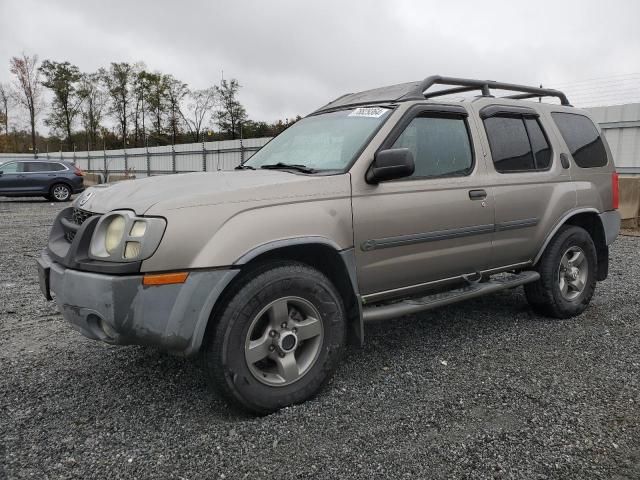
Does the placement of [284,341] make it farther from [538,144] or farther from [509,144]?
[538,144]

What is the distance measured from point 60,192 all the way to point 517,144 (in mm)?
17675

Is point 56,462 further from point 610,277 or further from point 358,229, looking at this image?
point 610,277

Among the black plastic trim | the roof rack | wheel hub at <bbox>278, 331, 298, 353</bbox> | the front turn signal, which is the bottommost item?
wheel hub at <bbox>278, 331, 298, 353</bbox>

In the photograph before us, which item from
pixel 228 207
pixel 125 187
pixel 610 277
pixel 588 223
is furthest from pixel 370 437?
pixel 610 277

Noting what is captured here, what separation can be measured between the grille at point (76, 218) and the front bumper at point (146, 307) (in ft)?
1.58

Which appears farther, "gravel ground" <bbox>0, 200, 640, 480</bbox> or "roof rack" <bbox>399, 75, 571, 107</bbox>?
"roof rack" <bbox>399, 75, 571, 107</bbox>

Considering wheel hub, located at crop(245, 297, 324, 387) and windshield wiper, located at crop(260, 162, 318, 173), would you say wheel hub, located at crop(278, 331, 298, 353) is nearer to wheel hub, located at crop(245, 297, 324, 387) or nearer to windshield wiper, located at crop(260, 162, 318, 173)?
wheel hub, located at crop(245, 297, 324, 387)

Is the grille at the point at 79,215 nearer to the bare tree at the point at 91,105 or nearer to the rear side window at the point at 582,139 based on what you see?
the rear side window at the point at 582,139

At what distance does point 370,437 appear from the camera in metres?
2.49

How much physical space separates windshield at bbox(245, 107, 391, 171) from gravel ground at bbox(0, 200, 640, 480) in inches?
56.2

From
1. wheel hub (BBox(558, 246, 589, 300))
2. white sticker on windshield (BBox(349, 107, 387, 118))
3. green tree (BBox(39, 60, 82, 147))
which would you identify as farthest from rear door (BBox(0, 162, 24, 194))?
green tree (BBox(39, 60, 82, 147))

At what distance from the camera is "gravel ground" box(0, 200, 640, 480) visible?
227 centimetres

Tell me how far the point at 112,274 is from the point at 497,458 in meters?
2.02

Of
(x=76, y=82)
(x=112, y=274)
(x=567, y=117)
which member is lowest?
(x=112, y=274)
